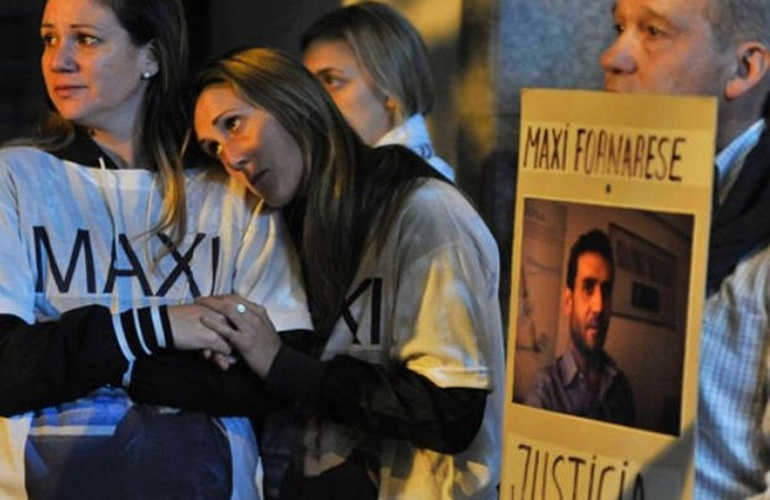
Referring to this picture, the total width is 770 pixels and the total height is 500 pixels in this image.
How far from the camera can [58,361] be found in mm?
3406

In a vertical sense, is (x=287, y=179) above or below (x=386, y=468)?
above

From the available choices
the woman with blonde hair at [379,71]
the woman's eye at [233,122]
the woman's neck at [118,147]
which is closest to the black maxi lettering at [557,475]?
the woman's eye at [233,122]

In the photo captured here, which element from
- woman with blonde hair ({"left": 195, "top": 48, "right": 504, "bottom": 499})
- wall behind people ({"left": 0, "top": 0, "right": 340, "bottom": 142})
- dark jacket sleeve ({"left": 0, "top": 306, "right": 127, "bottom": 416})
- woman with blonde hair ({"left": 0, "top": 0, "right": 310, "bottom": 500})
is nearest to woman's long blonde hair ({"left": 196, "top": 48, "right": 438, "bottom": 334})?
woman with blonde hair ({"left": 195, "top": 48, "right": 504, "bottom": 499})

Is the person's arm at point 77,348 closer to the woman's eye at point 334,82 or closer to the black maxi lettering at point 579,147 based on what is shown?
the black maxi lettering at point 579,147

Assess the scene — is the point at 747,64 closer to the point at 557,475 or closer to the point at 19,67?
the point at 557,475

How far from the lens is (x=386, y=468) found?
140 inches

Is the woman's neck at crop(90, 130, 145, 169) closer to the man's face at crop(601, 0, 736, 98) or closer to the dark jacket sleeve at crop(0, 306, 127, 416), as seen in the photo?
the dark jacket sleeve at crop(0, 306, 127, 416)

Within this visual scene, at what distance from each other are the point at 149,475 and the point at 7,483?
27cm

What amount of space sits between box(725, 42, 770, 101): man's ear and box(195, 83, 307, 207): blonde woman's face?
1.05 m

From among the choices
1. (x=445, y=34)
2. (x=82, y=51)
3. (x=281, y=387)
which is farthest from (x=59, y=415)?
(x=445, y=34)

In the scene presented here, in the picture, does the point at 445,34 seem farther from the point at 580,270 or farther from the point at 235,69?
the point at 580,270

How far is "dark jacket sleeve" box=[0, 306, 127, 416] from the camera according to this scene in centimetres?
341

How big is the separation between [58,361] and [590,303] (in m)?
1.21

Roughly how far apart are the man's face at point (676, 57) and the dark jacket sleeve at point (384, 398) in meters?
0.83
